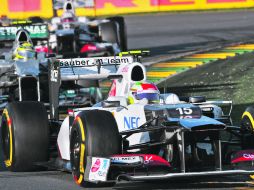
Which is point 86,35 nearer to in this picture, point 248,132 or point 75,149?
point 248,132

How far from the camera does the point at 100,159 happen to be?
11.2m

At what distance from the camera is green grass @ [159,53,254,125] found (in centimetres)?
2103

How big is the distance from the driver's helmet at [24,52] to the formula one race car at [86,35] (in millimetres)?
4714

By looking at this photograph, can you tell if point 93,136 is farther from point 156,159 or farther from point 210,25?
point 210,25

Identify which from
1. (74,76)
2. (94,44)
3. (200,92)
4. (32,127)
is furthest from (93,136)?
(94,44)

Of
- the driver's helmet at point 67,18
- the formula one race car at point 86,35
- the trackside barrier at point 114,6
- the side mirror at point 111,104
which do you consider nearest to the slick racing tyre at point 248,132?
the side mirror at point 111,104

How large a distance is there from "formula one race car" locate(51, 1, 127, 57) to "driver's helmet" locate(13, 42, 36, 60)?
15.5ft

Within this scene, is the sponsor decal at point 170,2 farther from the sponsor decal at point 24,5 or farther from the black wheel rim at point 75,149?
the black wheel rim at point 75,149

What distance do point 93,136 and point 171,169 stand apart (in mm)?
999

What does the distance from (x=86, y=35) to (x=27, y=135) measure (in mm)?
18304

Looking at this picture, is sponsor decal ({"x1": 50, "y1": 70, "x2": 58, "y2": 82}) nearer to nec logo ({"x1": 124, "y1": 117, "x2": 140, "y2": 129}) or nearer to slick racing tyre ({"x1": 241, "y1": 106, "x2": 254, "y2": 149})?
nec logo ({"x1": 124, "y1": 117, "x2": 140, "y2": 129})

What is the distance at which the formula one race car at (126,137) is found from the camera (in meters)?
11.3

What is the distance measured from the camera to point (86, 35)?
31203mm

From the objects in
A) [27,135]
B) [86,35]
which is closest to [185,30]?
[86,35]
